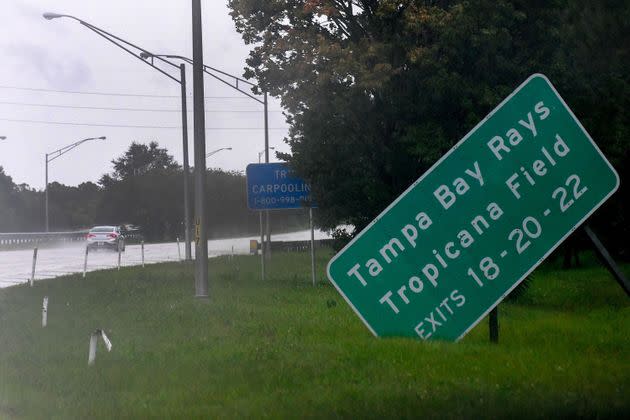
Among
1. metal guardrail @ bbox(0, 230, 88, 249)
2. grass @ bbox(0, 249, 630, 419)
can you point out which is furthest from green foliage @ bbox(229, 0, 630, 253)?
metal guardrail @ bbox(0, 230, 88, 249)

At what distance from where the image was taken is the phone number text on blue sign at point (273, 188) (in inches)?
1112

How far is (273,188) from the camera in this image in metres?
28.4

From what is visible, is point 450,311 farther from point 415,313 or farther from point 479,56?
point 479,56

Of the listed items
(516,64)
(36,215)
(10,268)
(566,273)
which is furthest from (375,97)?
(36,215)

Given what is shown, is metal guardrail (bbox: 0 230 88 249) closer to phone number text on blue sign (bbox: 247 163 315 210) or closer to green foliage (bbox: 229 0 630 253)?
phone number text on blue sign (bbox: 247 163 315 210)

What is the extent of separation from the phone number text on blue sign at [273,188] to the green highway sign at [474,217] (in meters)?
16.2

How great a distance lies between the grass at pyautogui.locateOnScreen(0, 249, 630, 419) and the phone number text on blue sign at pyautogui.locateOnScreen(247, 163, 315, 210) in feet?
24.0

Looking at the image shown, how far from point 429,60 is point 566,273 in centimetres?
1411

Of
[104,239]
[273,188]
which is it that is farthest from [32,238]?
[273,188]

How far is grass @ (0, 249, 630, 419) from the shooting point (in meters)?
9.33

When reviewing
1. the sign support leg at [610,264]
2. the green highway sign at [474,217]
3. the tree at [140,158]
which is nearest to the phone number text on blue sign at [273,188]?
the sign support leg at [610,264]

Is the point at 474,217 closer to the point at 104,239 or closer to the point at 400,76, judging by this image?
the point at 400,76

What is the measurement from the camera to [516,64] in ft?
77.3

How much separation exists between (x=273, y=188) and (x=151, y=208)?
201 feet
